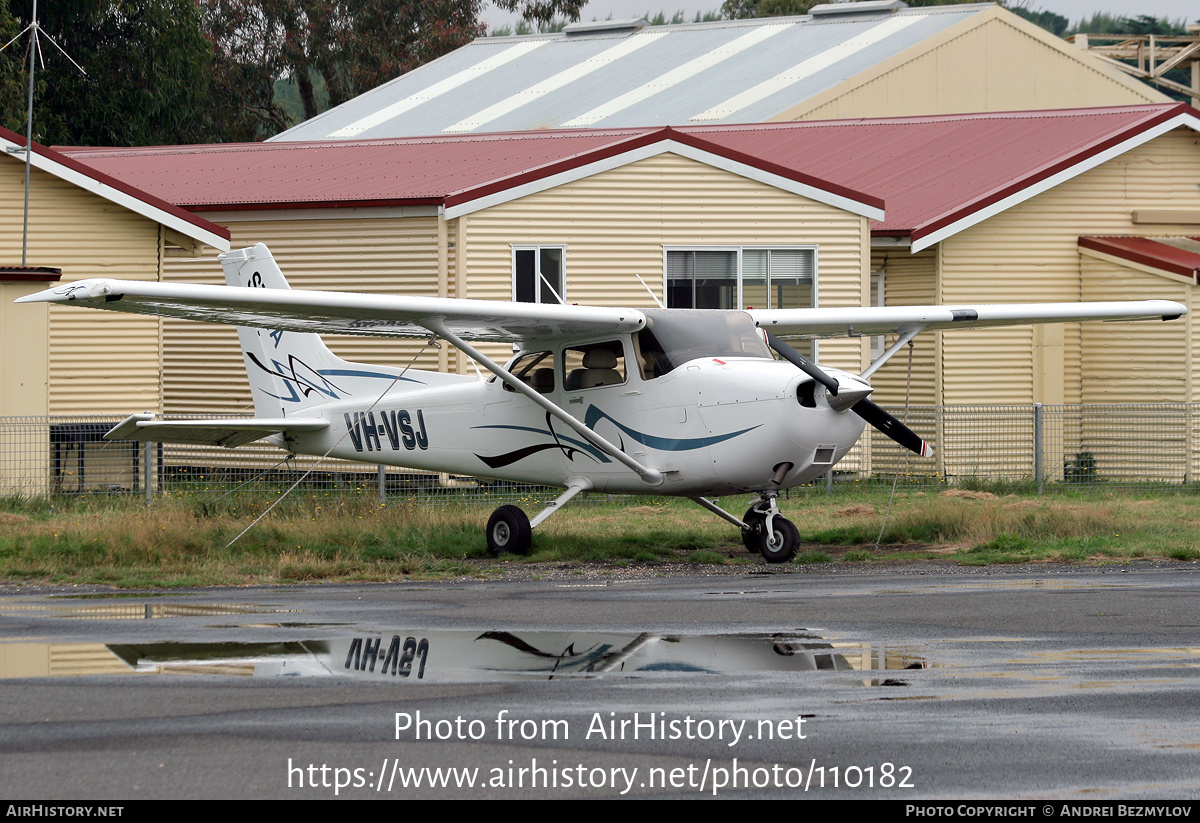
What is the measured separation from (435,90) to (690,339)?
2414 cm

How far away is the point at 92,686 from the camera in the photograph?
801 cm

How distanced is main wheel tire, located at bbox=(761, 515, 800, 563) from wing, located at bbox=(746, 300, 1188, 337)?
2403 mm

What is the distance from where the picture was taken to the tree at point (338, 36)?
53.8m

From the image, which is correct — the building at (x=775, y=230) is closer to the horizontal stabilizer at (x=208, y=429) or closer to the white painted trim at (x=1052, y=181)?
the white painted trim at (x=1052, y=181)

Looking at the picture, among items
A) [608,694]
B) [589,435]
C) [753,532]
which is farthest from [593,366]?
[608,694]

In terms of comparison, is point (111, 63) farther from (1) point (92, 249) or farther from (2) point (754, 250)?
(2) point (754, 250)

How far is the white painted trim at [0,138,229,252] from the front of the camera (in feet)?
69.6

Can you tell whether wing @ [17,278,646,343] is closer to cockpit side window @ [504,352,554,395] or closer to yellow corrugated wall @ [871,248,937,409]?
cockpit side window @ [504,352,554,395]

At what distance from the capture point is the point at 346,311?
13828 mm

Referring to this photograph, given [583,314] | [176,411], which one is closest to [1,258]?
[176,411]

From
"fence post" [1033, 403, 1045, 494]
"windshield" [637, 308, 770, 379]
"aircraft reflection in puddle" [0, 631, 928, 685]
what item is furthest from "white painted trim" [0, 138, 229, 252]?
"aircraft reflection in puddle" [0, 631, 928, 685]

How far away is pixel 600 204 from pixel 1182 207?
9.51 m

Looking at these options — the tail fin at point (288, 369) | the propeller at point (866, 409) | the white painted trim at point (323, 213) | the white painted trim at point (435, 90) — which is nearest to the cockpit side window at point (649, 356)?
the propeller at point (866, 409)

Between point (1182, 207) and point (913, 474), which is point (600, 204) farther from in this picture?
point (1182, 207)
